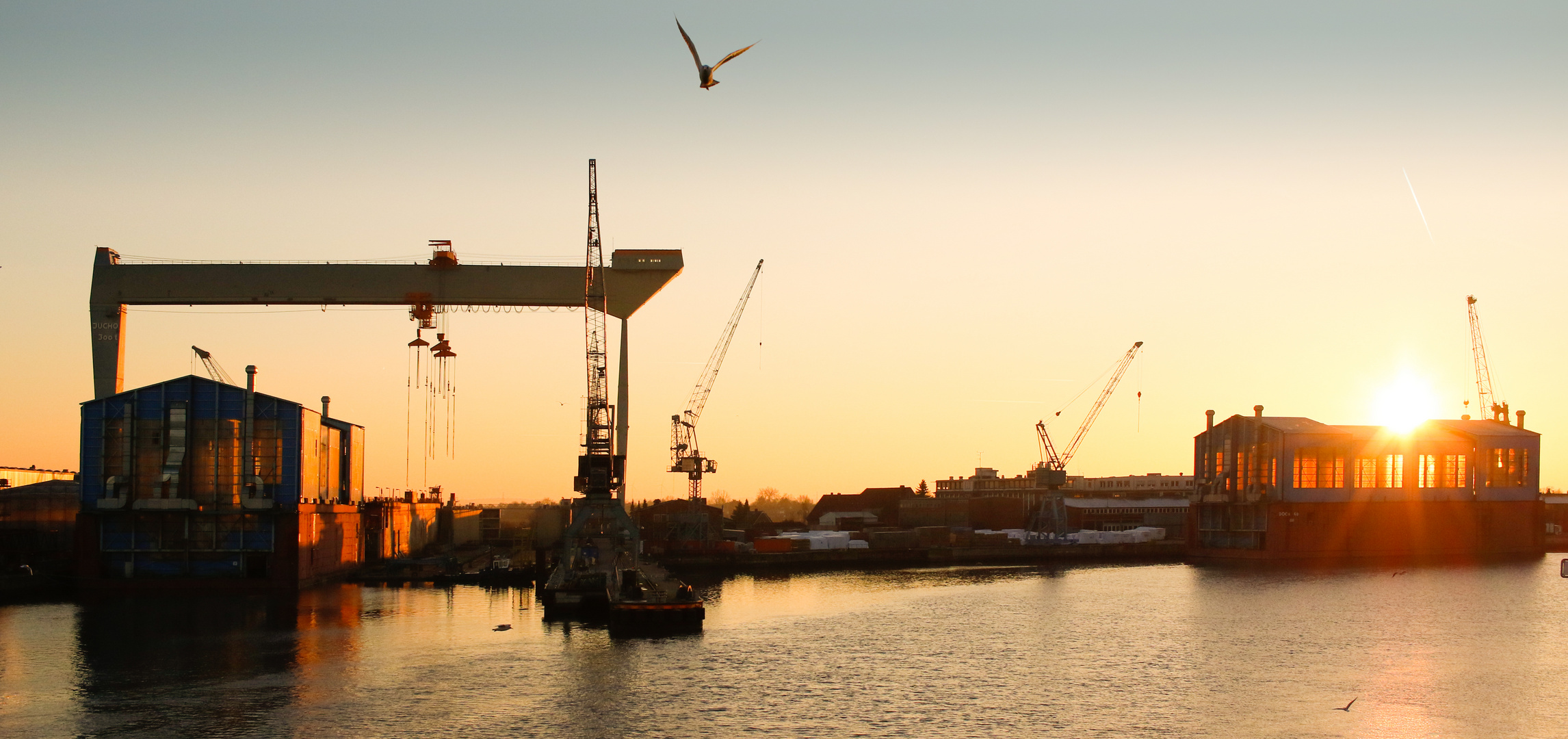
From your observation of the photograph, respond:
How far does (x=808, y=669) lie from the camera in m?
39.5

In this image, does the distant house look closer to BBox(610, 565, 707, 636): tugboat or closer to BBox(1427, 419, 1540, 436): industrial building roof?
BBox(1427, 419, 1540, 436): industrial building roof

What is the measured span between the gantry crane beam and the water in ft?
44.4

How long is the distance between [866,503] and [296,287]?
9545 cm

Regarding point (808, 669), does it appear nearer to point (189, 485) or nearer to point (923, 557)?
point (189, 485)

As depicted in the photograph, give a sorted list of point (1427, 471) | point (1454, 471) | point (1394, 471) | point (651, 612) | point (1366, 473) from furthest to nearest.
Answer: point (1454, 471), point (1427, 471), point (1394, 471), point (1366, 473), point (651, 612)

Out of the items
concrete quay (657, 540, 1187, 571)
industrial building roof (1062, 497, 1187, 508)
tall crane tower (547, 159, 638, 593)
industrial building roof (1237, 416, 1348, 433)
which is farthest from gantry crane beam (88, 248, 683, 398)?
industrial building roof (1062, 497, 1187, 508)

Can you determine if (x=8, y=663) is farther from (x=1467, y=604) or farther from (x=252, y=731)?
(x=1467, y=604)

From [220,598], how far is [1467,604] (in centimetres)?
5532

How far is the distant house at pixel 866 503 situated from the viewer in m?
145

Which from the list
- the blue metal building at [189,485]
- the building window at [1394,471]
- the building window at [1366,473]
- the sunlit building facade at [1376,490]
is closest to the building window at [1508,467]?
the sunlit building facade at [1376,490]

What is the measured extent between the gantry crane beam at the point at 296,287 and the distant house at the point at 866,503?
8506 cm

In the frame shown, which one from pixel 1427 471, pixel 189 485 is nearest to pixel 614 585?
pixel 189 485

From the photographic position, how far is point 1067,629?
5069 cm

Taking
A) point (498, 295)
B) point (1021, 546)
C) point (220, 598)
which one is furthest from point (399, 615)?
point (1021, 546)
